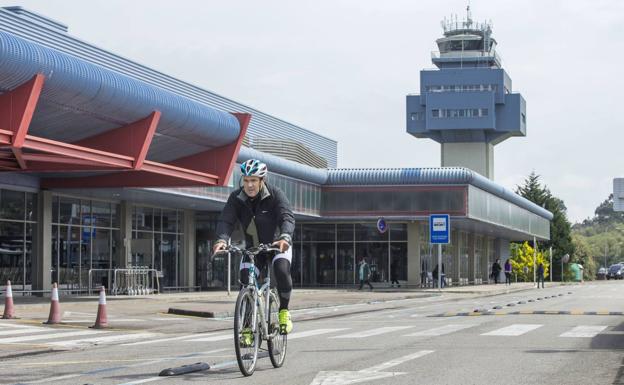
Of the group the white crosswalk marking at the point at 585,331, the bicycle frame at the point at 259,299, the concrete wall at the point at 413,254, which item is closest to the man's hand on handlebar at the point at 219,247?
the bicycle frame at the point at 259,299

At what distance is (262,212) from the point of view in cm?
1043

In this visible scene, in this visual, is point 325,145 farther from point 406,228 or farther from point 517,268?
point 517,268

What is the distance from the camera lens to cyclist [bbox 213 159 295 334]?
33.4 feet

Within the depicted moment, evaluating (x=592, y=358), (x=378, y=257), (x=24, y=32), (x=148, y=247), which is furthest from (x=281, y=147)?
(x=592, y=358)

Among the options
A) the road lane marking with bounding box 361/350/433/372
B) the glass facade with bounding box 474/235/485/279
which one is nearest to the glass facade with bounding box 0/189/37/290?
the road lane marking with bounding box 361/350/433/372

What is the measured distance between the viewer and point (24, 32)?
30.3 metres

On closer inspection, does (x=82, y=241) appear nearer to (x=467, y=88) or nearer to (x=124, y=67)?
(x=124, y=67)

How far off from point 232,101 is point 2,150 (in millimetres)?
24413

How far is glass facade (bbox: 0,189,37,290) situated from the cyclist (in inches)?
929

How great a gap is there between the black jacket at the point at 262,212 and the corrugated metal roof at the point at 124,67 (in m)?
15.0

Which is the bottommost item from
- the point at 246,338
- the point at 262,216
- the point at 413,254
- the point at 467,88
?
the point at 246,338

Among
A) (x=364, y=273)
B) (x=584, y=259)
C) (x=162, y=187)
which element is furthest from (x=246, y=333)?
(x=584, y=259)

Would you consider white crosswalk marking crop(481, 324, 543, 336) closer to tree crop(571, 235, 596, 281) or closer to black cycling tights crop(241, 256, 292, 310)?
black cycling tights crop(241, 256, 292, 310)

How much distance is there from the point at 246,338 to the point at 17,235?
25.2 meters
